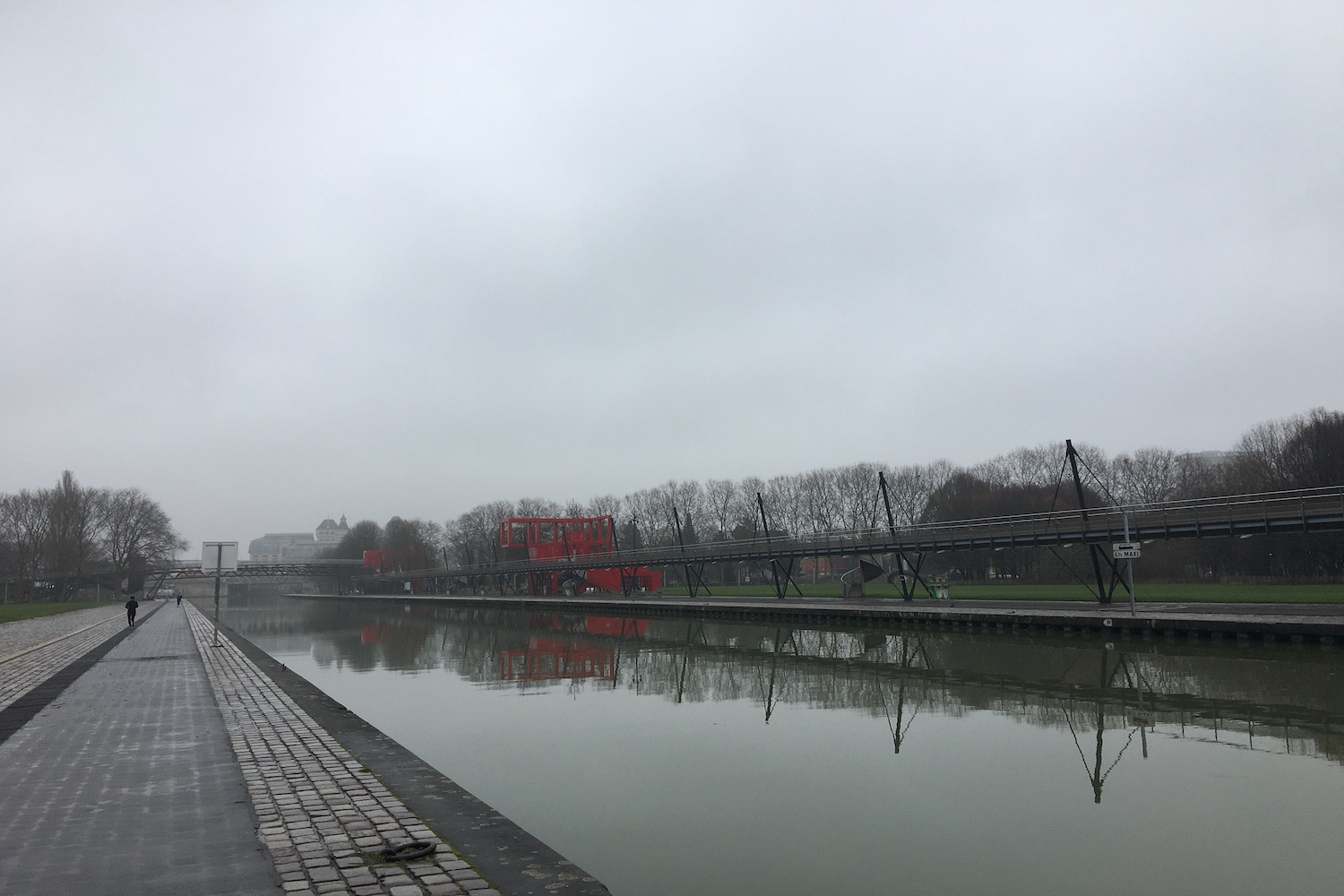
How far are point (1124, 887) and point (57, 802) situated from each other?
8730 millimetres

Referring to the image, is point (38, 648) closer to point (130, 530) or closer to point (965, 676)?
point (965, 676)

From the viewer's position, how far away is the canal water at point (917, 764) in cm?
679

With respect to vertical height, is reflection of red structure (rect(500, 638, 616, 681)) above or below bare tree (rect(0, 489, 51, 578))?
below

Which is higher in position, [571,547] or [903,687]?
[571,547]

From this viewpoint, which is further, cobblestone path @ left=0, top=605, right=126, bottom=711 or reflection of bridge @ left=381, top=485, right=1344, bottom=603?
reflection of bridge @ left=381, top=485, right=1344, bottom=603

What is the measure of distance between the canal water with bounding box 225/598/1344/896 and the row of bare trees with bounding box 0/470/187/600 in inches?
3439

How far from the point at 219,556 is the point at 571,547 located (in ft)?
218

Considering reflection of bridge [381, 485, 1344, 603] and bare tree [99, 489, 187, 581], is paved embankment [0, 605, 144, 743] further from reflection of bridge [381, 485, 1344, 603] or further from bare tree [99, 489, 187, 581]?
bare tree [99, 489, 187, 581]

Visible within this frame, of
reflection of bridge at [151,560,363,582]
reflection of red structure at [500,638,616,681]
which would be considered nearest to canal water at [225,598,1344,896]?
reflection of red structure at [500,638,616,681]

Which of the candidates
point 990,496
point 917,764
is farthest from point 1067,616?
point 990,496

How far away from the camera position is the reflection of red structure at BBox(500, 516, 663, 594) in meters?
76.9

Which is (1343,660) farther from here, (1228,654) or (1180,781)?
(1180,781)

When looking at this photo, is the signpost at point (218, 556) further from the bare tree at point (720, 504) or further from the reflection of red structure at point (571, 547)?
the bare tree at point (720, 504)

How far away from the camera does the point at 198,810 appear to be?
22.7 feet
